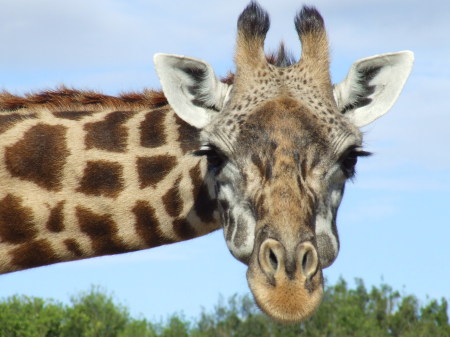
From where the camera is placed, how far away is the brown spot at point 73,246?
1019cm

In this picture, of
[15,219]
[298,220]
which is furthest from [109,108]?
[298,220]

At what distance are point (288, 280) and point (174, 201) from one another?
2568 millimetres

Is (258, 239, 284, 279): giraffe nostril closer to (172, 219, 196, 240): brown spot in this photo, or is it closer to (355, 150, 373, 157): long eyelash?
(355, 150, 373, 157): long eyelash

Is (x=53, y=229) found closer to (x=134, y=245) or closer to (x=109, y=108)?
(x=134, y=245)

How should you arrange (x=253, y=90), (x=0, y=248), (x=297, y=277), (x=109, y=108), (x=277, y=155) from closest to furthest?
(x=297, y=277), (x=277, y=155), (x=253, y=90), (x=0, y=248), (x=109, y=108)

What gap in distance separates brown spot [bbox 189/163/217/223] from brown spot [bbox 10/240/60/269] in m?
1.76

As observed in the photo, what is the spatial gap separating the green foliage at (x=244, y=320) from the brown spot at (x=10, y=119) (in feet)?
143

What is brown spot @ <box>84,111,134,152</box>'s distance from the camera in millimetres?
10375

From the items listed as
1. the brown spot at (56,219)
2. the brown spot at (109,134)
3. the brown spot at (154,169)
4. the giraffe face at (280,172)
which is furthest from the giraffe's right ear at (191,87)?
the brown spot at (56,219)

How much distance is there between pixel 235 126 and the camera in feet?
29.0

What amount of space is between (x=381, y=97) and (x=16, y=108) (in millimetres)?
4552

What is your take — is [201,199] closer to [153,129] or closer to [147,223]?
[147,223]

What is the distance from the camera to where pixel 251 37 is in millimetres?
9820

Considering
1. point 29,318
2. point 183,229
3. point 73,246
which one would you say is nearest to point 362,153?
point 183,229
